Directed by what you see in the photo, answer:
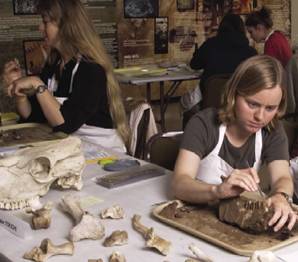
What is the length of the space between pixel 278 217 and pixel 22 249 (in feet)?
2.08

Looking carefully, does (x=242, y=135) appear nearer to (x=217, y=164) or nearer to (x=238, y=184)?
(x=217, y=164)

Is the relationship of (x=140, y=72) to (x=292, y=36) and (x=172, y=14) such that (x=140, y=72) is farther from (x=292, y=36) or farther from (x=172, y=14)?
(x=292, y=36)

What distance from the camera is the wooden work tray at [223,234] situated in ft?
4.30

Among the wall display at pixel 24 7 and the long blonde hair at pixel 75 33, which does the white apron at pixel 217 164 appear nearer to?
the long blonde hair at pixel 75 33

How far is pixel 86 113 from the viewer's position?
266 cm

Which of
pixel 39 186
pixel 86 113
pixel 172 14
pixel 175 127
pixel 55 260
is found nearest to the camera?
pixel 55 260

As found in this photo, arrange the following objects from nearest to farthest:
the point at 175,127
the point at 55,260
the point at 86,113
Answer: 1. the point at 55,260
2. the point at 86,113
3. the point at 175,127

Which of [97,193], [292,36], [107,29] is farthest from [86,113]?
[292,36]

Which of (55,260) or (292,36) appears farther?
(292,36)

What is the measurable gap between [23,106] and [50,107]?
1.11 ft

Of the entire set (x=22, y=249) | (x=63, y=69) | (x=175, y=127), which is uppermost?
(x=63, y=69)

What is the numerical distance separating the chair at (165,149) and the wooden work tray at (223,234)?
2.18 feet

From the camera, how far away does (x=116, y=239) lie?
53.8 inches

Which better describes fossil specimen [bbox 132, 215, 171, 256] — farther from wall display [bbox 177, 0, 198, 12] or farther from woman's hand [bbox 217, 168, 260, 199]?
wall display [bbox 177, 0, 198, 12]
